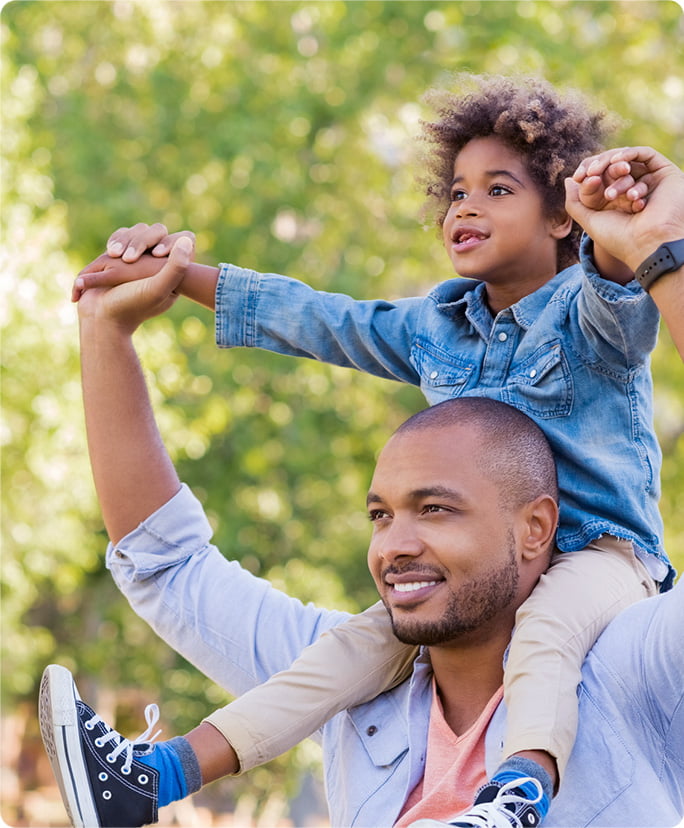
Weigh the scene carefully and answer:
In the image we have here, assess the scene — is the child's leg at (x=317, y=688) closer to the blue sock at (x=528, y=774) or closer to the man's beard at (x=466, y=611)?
the man's beard at (x=466, y=611)

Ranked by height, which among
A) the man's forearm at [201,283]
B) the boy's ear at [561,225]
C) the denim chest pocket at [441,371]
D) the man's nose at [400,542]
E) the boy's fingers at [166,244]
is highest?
the boy's fingers at [166,244]

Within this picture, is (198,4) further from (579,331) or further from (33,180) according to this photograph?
(579,331)

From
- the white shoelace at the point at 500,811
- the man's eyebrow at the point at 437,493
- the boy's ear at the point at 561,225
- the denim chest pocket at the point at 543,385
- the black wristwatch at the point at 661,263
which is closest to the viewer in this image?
the white shoelace at the point at 500,811

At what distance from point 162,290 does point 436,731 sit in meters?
1.30

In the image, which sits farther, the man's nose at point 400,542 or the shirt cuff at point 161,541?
the shirt cuff at point 161,541

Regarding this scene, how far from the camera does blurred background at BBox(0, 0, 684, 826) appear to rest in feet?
37.4

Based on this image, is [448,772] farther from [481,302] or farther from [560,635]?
[481,302]

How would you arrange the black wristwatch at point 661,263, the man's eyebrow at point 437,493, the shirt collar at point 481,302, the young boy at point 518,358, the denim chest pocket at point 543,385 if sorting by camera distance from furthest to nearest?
the shirt collar at point 481,302 < the denim chest pocket at point 543,385 < the man's eyebrow at point 437,493 < the young boy at point 518,358 < the black wristwatch at point 661,263

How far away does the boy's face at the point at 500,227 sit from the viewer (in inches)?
122

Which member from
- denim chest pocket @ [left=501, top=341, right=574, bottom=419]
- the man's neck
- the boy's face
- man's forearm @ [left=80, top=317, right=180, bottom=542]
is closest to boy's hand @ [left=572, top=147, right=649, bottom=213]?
denim chest pocket @ [left=501, top=341, right=574, bottom=419]

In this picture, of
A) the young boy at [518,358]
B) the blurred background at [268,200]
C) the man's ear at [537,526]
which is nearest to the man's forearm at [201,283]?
the young boy at [518,358]

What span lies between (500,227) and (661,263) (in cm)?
79

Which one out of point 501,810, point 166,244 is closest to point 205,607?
point 166,244

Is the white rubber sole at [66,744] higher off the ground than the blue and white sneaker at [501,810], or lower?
higher
